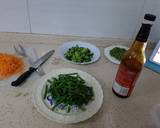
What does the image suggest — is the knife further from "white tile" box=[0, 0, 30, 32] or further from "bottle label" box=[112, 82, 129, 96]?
"bottle label" box=[112, 82, 129, 96]

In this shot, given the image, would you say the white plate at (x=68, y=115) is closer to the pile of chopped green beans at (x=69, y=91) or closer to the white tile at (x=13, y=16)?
the pile of chopped green beans at (x=69, y=91)

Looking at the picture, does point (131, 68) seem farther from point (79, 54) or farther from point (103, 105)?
point (79, 54)

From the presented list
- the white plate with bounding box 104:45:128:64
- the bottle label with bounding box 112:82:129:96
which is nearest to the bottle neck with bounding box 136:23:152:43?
the bottle label with bounding box 112:82:129:96

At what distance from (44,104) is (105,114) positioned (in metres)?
0.19

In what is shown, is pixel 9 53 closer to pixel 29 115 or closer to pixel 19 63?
pixel 19 63

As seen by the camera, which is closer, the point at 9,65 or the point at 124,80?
the point at 124,80

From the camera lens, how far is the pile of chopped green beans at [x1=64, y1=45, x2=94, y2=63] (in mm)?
828

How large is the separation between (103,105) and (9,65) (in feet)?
1.17

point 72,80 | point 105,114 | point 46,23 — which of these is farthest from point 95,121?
point 46,23

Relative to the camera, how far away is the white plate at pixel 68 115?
592mm

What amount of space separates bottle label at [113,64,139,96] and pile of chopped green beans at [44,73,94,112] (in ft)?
0.30

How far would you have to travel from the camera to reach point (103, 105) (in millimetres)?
666

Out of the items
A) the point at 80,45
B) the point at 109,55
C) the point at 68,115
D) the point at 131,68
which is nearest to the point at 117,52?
the point at 109,55

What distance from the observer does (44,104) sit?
620 millimetres
